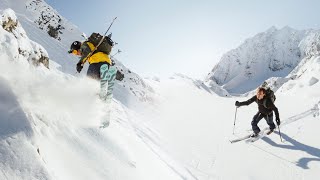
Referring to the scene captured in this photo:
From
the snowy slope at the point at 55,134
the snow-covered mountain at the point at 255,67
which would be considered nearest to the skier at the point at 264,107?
the snowy slope at the point at 55,134

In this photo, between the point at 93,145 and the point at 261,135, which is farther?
the point at 261,135

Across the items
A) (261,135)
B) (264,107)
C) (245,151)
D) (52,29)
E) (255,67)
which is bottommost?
(52,29)

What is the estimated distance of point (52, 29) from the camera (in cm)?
2417

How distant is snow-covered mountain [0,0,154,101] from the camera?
2066 cm

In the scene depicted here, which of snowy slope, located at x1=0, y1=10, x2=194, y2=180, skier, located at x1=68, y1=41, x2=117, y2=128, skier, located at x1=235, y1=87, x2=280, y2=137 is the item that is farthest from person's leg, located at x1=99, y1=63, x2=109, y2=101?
skier, located at x1=235, y1=87, x2=280, y2=137

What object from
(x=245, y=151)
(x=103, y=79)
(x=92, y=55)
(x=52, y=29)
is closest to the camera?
(x=103, y=79)

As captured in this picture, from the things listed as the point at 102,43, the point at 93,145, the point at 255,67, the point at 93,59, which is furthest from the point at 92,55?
the point at 255,67

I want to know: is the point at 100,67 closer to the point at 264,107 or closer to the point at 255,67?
the point at 264,107

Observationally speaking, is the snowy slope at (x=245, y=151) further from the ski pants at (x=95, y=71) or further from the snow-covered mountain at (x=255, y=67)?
the snow-covered mountain at (x=255, y=67)

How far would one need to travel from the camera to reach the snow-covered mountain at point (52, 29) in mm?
20659

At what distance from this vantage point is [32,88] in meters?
5.25

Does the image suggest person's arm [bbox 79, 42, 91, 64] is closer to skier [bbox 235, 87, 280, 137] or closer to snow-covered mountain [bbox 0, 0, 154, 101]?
skier [bbox 235, 87, 280, 137]

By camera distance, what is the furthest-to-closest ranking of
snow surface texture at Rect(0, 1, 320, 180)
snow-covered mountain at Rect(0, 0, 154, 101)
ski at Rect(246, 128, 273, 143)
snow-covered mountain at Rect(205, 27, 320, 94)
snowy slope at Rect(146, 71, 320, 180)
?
snow-covered mountain at Rect(205, 27, 320, 94) → snow-covered mountain at Rect(0, 0, 154, 101) → ski at Rect(246, 128, 273, 143) → snowy slope at Rect(146, 71, 320, 180) → snow surface texture at Rect(0, 1, 320, 180)

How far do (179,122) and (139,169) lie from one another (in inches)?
433
